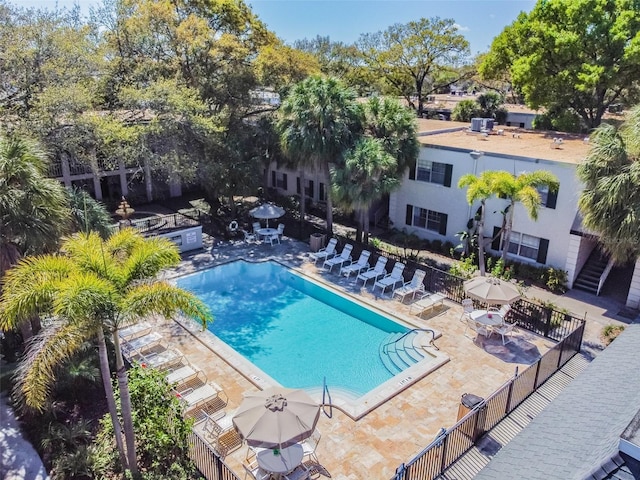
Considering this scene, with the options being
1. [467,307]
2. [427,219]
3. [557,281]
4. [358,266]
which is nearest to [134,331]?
[358,266]

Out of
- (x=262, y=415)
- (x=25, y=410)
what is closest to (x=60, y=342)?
(x=262, y=415)

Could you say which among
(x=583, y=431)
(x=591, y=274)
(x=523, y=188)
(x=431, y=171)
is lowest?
(x=591, y=274)

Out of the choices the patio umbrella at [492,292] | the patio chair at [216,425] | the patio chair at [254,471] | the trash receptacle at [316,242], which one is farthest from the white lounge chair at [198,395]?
the trash receptacle at [316,242]

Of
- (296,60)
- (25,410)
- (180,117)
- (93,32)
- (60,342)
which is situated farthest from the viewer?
(296,60)

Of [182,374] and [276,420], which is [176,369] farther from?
[276,420]

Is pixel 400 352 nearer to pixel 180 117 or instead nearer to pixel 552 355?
pixel 552 355

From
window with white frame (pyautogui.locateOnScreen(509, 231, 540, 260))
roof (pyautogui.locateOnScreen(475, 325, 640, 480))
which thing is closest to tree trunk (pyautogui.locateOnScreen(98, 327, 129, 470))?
roof (pyautogui.locateOnScreen(475, 325, 640, 480))
